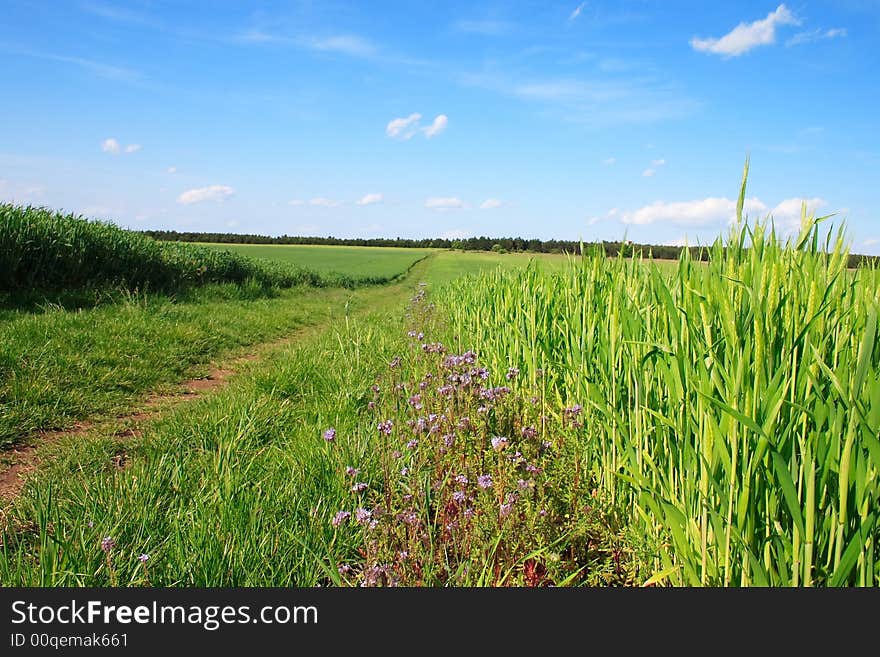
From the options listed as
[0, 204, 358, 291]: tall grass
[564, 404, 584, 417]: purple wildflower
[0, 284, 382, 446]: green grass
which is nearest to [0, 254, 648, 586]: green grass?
[564, 404, 584, 417]: purple wildflower

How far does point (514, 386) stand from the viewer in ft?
13.2

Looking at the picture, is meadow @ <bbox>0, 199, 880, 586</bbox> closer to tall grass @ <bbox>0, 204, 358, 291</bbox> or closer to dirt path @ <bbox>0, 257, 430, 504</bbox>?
dirt path @ <bbox>0, 257, 430, 504</bbox>

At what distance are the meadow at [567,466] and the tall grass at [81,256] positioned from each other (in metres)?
7.62

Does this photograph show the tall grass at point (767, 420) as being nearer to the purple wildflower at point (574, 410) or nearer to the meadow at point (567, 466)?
the meadow at point (567, 466)

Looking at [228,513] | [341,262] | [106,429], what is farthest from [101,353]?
[341,262]

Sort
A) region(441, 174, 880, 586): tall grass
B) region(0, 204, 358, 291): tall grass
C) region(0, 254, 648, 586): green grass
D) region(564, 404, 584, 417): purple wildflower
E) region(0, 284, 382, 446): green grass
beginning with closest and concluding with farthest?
region(441, 174, 880, 586): tall grass → region(0, 254, 648, 586): green grass → region(564, 404, 584, 417): purple wildflower → region(0, 284, 382, 446): green grass → region(0, 204, 358, 291): tall grass

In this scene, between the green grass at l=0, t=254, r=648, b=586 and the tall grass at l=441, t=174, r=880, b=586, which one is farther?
the green grass at l=0, t=254, r=648, b=586

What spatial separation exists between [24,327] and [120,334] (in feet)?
3.28

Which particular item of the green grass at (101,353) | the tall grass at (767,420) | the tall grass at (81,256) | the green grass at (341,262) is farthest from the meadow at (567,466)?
the green grass at (341,262)

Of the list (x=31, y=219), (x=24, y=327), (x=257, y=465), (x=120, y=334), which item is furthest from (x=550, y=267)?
(x=31, y=219)

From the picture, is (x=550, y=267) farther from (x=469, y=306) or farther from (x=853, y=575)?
(x=853, y=575)

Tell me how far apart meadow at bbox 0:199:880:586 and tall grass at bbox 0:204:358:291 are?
7.62 metres

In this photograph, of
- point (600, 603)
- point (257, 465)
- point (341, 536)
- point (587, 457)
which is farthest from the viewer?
point (257, 465)

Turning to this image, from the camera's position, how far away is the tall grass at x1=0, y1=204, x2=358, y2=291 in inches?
416
